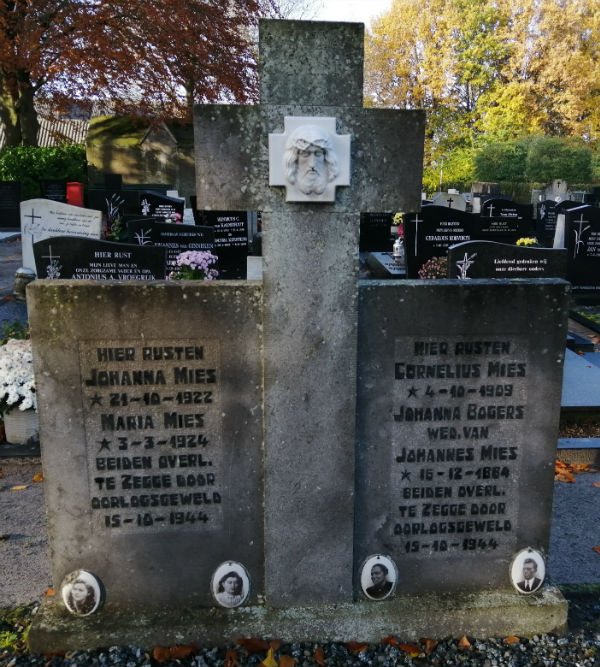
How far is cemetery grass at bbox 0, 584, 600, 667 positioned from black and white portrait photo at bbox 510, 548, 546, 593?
0.81 ft

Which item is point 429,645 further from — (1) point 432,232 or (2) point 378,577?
(1) point 432,232

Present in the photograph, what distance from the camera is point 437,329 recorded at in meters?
3.18

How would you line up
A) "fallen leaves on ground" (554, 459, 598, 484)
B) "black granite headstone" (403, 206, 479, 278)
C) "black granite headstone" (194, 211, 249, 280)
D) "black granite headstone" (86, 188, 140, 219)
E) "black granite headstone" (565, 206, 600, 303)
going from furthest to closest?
"black granite headstone" (86, 188, 140, 219) < "black granite headstone" (194, 211, 249, 280) < "black granite headstone" (565, 206, 600, 303) < "black granite headstone" (403, 206, 479, 278) < "fallen leaves on ground" (554, 459, 598, 484)

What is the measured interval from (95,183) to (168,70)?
5473 millimetres

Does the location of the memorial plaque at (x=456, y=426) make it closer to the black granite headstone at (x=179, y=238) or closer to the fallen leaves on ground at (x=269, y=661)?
the fallen leaves on ground at (x=269, y=661)


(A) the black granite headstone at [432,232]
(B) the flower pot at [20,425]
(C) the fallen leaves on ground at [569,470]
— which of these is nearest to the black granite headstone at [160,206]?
(A) the black granite headstone at [432,232]

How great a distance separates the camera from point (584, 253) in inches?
464

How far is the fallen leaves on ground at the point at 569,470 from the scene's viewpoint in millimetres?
5294

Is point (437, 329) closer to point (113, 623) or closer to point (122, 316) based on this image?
point (122, 316)

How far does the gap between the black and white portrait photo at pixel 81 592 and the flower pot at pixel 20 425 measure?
2.68m

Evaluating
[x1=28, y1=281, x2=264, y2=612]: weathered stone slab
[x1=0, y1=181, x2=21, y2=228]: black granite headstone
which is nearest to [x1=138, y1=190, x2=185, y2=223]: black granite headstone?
[x1=0, y1=181, x2=21, y2=228]: black granite headstone

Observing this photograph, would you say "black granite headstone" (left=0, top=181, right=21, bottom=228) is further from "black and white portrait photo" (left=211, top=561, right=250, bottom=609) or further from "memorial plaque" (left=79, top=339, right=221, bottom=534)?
"black and white portrait photo" (left=211, top=561, right=250, bottom=609)

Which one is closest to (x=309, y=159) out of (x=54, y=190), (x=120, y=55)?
(x=54, y=190)

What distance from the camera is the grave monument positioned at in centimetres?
293
